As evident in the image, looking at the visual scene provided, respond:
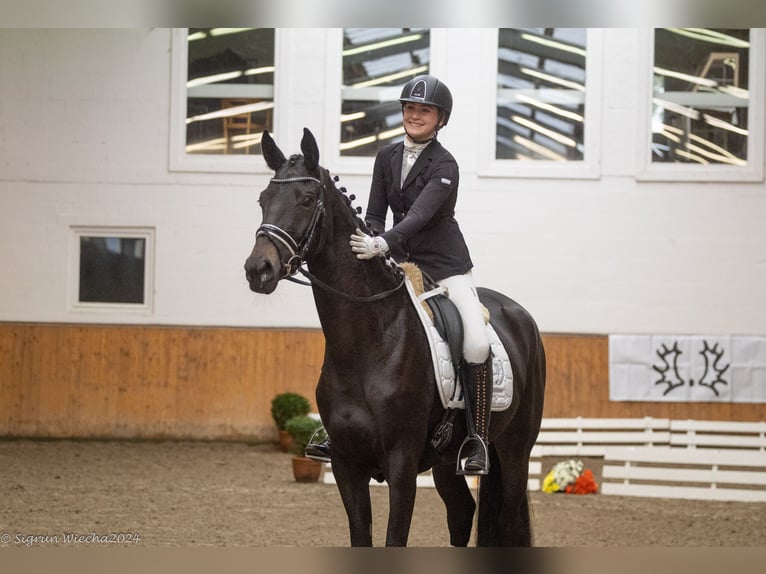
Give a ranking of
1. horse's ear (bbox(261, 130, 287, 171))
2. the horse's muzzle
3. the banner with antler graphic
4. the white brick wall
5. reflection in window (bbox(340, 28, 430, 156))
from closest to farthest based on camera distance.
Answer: the horse's muzzle → horse's ear (bbox(261, 130, 287, 171)) → the white brick wall → the banner with antler graphic → reflection in window (bbox(340, 28, 430, 156))

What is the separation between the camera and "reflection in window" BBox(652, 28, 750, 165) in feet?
33.9

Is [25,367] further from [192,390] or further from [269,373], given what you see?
[269,373]

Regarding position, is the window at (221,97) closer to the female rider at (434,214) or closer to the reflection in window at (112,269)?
the reflection in window at (112,269)

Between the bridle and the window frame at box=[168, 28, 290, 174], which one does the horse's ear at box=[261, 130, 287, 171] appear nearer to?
the bridle

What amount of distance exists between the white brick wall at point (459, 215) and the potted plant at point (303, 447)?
1.75 m

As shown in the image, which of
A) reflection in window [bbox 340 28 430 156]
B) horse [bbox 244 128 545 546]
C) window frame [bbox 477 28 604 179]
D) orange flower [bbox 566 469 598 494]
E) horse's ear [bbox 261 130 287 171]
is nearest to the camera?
horse [bbox 244 128 545 546]

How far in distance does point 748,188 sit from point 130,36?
5.98 meters

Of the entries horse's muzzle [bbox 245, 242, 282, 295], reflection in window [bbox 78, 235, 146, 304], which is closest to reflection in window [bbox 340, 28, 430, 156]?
reflection in window [bbox 78, 235, 146, 304]

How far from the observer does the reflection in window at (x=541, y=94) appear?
411 inches

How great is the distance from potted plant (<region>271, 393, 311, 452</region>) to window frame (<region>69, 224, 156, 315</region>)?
1.50 meters

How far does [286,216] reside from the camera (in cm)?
343

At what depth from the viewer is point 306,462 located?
335 inches

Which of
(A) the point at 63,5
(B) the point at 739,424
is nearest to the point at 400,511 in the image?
(A) the point at 63,5

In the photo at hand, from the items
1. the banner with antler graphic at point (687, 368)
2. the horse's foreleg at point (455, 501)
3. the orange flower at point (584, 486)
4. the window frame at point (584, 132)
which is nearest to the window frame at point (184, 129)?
the window frame at point (584, 132)
